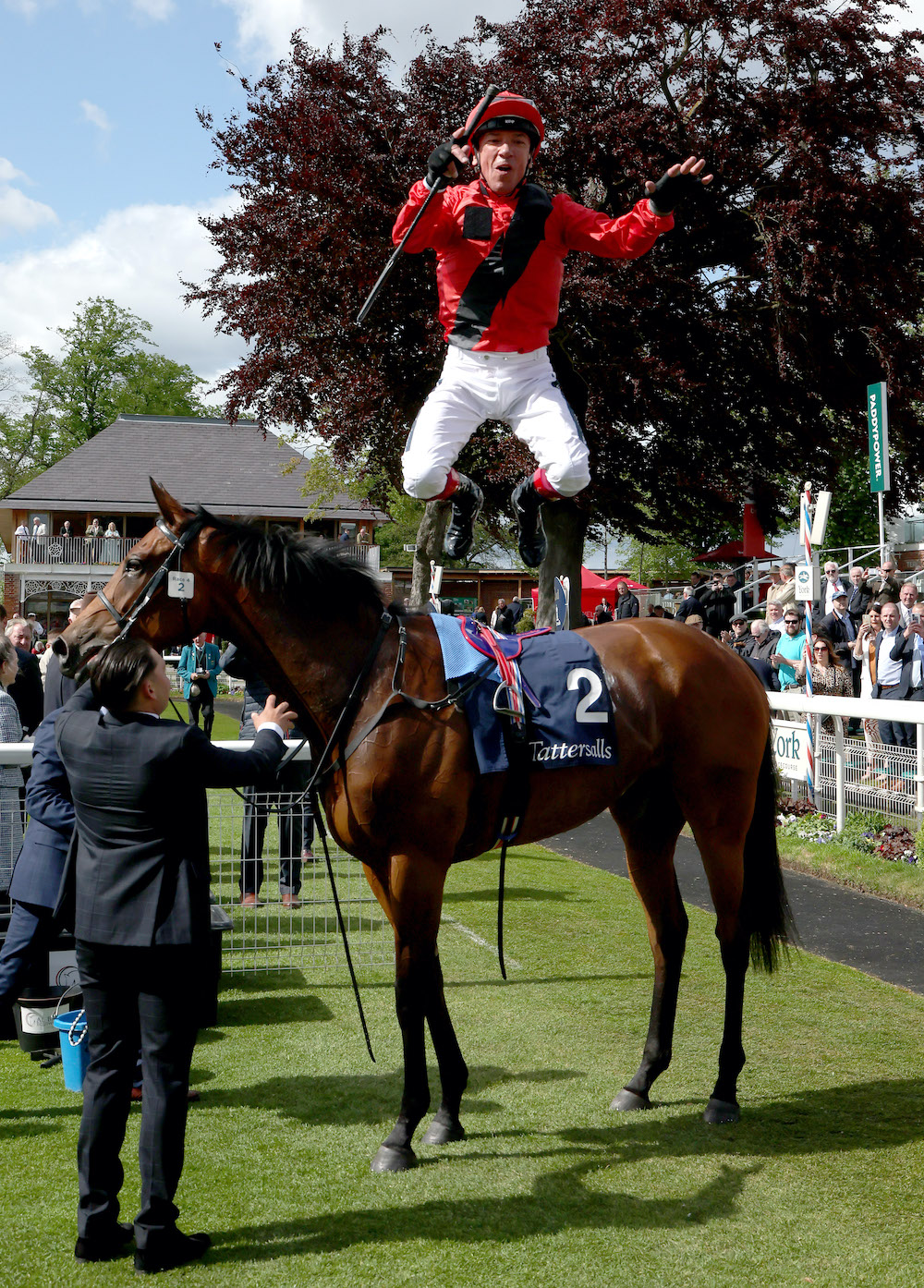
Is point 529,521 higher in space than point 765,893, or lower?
higher

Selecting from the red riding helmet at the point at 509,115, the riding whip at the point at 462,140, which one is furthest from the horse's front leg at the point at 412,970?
the red riding helmet at the point at 509,115

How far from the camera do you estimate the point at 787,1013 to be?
5.04 meters

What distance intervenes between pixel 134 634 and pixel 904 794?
638 cm

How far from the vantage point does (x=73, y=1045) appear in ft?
13.0

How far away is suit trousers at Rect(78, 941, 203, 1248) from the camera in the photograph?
111 inches

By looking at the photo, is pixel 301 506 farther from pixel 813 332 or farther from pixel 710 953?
pixel 710 953

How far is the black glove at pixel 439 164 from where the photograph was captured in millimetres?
3693

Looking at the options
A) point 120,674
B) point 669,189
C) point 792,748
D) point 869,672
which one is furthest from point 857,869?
point 120,674

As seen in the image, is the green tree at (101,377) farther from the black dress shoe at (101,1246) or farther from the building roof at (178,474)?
the black dress shoe at (101,1246)

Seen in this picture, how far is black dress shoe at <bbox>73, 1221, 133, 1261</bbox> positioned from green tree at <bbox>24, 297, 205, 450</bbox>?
46.6 meters

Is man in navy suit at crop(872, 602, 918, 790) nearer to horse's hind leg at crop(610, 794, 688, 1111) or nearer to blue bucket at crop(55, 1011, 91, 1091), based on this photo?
horse's hind leg at crop(610, 794, 688, 1111)

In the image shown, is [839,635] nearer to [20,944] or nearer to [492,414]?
[492,414]

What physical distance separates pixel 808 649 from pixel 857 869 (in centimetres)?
237

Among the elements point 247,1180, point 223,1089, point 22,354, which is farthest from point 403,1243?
point 22,354
